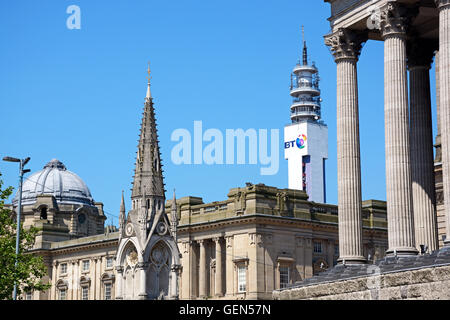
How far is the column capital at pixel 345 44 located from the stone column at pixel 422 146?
12.1 ft

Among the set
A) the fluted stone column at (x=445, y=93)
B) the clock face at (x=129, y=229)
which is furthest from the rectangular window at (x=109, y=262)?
the fluted stone column at (x=445, y=93)

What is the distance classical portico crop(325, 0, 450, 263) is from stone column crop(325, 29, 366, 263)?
0.05 meters

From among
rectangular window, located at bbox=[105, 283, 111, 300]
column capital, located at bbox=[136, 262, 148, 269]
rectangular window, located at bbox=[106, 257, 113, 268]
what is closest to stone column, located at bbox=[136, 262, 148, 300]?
column capital, located at bbox=[136, 262, 148, 269]

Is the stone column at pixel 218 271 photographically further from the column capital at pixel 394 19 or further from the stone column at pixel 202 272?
the column capital at pixel 394 19

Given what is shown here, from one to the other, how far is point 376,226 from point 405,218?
62.7 meters

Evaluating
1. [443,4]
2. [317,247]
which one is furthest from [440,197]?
[317,247]

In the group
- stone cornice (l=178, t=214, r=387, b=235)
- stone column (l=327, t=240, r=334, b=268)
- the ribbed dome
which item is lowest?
stone column (l=327, t=240, r=334, b=268)

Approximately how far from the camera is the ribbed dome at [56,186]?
15262 cm

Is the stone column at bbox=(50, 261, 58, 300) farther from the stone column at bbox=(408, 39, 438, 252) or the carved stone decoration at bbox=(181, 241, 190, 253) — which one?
the stone column at bbox=(408, 39, 438, 252)

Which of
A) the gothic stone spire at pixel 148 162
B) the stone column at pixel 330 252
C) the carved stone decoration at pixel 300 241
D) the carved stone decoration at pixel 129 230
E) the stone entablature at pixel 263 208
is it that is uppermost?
the gothic stone spire at pixel 148 162

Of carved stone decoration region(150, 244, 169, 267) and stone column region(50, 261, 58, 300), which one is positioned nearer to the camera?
carved stone decoration region(150, 244, 169, 267)

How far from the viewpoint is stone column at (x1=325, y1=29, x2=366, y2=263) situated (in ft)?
152
